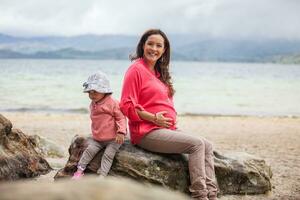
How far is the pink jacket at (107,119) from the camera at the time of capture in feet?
21.3

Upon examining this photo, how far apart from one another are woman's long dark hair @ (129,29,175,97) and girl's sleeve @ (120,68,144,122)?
17.8 inches

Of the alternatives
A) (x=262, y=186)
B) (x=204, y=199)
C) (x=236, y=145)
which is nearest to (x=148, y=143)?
(x=204, y=199)

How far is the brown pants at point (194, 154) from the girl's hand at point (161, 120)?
81 mm

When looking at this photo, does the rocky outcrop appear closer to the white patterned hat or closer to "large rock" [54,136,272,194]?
"large rock" [54,136,272,194]

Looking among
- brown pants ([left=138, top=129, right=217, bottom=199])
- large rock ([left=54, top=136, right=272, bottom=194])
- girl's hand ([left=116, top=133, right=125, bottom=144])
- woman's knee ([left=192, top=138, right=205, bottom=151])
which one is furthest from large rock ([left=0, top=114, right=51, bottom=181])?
woman's knee ([left=192, top=138, right=205, bottom=151])

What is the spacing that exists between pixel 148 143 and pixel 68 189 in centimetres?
453

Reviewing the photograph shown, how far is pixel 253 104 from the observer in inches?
1271

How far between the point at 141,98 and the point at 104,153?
0.90 metres

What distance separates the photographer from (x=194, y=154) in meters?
6.39

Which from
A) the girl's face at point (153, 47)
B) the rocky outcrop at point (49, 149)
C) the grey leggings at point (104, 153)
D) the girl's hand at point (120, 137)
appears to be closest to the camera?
the girl's hand at point (120, 137)

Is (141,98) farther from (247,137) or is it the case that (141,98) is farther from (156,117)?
(247,137)

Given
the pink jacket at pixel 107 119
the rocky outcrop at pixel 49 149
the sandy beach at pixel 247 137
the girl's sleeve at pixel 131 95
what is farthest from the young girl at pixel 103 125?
the rocky outcrop at pixel 49 149

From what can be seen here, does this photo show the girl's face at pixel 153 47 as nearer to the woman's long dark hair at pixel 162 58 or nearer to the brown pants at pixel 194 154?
the woman's long dark hair at pixel 162 58

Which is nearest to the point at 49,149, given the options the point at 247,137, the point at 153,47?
the point at 153,47
